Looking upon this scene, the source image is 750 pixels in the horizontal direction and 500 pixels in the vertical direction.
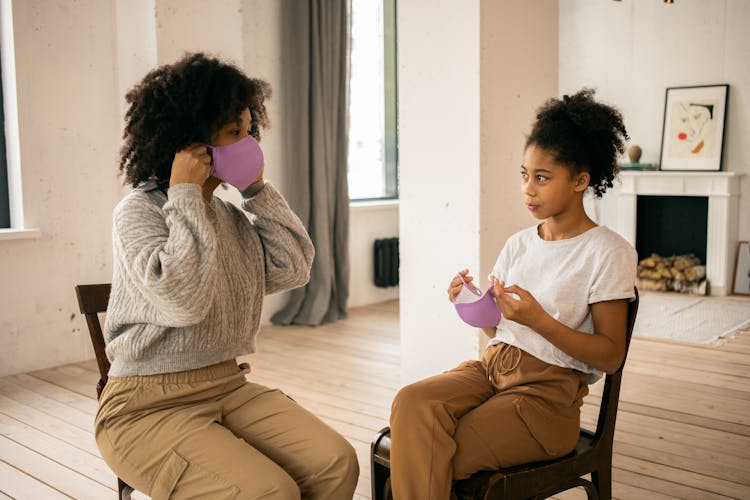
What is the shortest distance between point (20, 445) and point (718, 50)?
5.79 metres

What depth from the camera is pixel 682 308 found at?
5477 millimetres

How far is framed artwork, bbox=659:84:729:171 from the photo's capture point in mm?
6117

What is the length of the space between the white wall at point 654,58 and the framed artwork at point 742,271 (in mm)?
115

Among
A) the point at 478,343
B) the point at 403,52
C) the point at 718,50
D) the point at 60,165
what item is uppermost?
the point at 718,50

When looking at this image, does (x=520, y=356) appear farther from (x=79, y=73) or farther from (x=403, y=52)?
(x=79, y=73)

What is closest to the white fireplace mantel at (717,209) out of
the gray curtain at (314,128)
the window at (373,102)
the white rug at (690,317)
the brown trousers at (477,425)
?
the white rug at (690,317)

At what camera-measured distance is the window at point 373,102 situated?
5.81 meters

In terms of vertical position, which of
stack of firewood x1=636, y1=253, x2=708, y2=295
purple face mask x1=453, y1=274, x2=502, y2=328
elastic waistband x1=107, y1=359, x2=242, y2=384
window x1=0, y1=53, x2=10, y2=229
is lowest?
stack of firewood x1=636, y1=253, x2=708, y2=295

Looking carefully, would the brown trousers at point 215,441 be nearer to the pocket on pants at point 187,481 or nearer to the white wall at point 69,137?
the pocket on pants at point 187,481

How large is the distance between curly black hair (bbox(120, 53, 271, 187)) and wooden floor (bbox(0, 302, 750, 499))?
1.32 m

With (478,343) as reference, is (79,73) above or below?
above

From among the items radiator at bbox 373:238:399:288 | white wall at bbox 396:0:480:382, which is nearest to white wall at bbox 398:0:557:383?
white wall at bbox 396:0:480:382

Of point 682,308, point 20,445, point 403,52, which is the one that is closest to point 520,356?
point 403,52

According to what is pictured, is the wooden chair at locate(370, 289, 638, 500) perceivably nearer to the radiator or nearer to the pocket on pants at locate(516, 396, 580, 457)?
the pocket on pants at locate(516, 396, 580, 457)
